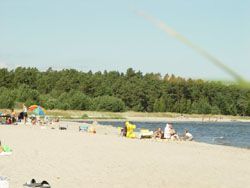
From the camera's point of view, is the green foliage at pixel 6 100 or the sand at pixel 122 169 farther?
the green foliage at pixel 6 100

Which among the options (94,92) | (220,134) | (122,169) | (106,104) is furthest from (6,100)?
(122,169)

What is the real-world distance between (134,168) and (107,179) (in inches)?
99.4

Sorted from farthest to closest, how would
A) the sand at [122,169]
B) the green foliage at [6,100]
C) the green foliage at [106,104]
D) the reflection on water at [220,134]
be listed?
the green foliage at [106,104], the green foliage at [6,100], the reflection on water at [220,134], the sand at [122,169]

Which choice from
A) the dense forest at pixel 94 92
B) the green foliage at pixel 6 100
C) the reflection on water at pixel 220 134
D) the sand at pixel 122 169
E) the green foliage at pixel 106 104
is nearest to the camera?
the sand at pixel 122 169

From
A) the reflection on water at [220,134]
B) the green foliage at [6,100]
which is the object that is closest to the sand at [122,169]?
the reflection on water at [220,134]

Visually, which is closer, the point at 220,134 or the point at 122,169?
the point at 122,169

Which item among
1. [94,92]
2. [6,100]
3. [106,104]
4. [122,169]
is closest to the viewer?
[122,169]

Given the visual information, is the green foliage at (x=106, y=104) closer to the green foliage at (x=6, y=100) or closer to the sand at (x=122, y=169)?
the green foliage at (x=6, y=100)

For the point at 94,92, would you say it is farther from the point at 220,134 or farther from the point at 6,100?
the point at 220,134

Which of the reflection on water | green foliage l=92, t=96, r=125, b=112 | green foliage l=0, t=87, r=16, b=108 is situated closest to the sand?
the reflection on water

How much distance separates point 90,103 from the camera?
115000 mm

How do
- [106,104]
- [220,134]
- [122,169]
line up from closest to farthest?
[122,169]
[220,134]
[106,104]

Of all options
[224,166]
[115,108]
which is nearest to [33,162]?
[224,166]

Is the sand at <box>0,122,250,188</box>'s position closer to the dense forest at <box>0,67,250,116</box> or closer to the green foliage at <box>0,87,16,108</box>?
the green foliage at <box>0,87,16,108</box>
